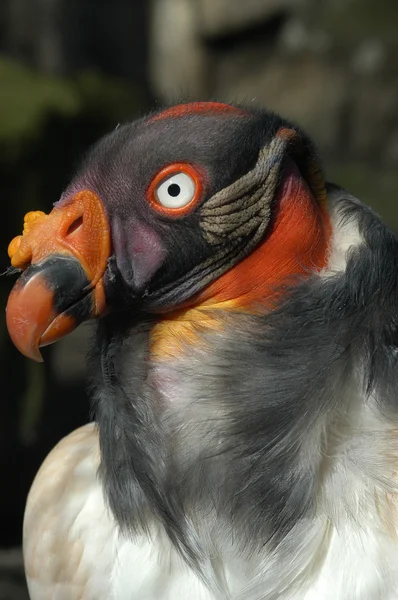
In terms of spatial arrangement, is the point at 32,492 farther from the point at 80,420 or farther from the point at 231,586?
the point at 80,420

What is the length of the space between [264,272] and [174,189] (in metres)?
0.26

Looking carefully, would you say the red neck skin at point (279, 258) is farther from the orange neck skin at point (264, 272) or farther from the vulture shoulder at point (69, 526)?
the vulture shoulder at point (69, 526)

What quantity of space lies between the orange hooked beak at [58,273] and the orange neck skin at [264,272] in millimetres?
194

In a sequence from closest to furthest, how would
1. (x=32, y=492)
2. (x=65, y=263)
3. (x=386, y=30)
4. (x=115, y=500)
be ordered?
(x=65, y=263) < (x=115, y=500) < (x=32, y=492) < (x=386, y=30)

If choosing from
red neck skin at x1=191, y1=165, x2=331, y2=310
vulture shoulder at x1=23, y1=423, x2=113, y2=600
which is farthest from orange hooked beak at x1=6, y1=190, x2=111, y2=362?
vulture shoulder at x1=23, y1=423, x2=113, y2=600

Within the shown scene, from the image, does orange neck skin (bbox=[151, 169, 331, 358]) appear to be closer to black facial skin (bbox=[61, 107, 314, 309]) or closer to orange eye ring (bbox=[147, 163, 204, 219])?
black facial skin (bbox=[61, 107, 314, 309])

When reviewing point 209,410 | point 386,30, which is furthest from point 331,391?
point 386,30

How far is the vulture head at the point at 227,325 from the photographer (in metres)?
1.98

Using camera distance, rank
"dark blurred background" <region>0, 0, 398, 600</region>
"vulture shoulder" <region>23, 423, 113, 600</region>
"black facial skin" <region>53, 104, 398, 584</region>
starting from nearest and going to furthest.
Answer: "black facial skin" <region>53, 104, 398, 584</region> < "vulture shoulder" <region>23, 423, 113, 600</region> < "dark blurred background" <region>0, 0, 398, 600</region>

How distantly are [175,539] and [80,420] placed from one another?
367 cm

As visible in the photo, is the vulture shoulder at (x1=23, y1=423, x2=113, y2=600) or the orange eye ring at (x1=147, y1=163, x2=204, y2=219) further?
the vulture shoulder at (x1=23, y1=423, x2=113, y2=600)

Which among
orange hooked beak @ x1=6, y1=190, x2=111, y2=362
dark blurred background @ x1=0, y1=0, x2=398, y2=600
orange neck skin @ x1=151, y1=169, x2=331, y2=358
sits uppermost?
dark blurred background @ x1=0, y1=0, x2=398, y2=600

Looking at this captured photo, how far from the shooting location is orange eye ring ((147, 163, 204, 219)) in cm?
197

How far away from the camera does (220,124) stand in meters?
2.03
